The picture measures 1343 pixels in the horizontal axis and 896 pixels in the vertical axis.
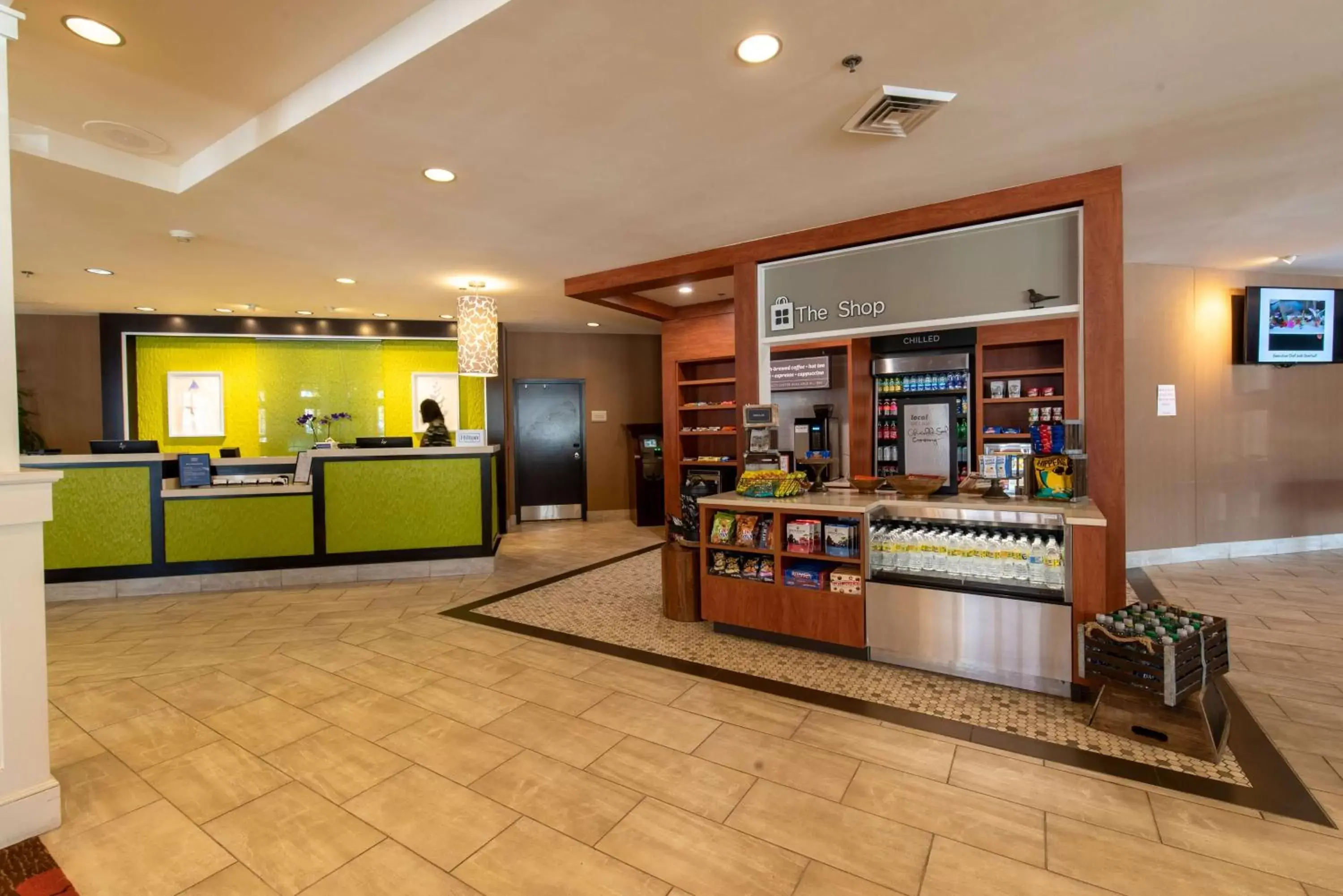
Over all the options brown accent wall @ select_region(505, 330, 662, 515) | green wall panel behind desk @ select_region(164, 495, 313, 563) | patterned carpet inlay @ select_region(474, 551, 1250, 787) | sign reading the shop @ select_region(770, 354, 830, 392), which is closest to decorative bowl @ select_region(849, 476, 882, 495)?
patterned carpet inlay @ select_region(474, 551, 1250, 787)

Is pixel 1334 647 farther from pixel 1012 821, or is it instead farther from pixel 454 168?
pixel 454 168

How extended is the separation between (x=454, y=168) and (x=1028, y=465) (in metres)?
3.74

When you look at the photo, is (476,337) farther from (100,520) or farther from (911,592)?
(911,592)

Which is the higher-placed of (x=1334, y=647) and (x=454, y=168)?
(x=454, y=168)

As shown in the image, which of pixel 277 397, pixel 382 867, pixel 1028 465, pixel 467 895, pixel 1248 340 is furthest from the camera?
pixel 277 397

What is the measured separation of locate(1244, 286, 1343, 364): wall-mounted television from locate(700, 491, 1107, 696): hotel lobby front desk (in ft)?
15.5

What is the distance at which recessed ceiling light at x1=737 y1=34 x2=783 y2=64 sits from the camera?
2.28 m

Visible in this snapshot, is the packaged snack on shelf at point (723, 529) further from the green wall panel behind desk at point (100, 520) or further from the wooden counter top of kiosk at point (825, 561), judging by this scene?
the green wall panel behind desk at point (100, 520)

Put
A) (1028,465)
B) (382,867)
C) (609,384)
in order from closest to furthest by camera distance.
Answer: (382,867), (1028,465), (609,384)

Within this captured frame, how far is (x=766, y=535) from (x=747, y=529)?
13 centimetres

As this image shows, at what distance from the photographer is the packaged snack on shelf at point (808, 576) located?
355 cm

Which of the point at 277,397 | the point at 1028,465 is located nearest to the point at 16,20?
the point at 1028,465

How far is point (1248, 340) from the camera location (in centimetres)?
586

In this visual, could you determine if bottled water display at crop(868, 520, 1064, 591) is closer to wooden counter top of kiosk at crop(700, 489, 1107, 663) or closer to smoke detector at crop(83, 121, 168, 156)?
wooden counter top of kiosk at crop(700, 489, 1107, 663)
